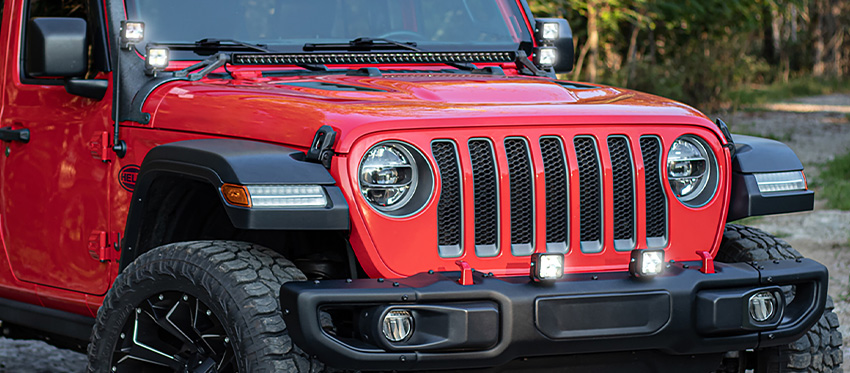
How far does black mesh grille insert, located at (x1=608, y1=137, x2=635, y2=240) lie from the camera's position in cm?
345

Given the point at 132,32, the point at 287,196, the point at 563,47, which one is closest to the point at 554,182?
Answer: the point at 287,196

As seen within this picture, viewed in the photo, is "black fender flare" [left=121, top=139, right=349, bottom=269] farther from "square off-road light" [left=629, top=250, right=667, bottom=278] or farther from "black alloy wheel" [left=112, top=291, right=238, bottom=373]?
"square off-road light" [left=629, top=250, right=667, bottom=278]

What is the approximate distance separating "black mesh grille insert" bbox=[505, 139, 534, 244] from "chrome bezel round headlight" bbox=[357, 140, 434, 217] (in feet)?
0.83

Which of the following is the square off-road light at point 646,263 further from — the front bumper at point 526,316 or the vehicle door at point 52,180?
the vehicle door at point 52,180

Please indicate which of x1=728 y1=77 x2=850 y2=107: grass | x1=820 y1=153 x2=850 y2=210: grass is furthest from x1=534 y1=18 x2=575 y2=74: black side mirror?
x1=728 y1=77 x2=850 y2=107: grass

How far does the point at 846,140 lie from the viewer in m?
16.3

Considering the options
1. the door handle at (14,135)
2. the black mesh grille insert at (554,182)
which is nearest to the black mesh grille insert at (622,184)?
the black mesh grille insert at (554,182)

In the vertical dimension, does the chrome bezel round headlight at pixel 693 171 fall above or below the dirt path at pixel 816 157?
above

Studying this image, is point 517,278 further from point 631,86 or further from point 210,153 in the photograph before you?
point 631,86

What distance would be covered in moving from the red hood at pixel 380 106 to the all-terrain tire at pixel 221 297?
0.37 metres

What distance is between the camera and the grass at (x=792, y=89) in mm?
22281

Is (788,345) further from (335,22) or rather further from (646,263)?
(335,22)

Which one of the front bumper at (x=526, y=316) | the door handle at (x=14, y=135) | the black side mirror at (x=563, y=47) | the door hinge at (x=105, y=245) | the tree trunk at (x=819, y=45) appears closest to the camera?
the front bumper at (x=526, y=316)

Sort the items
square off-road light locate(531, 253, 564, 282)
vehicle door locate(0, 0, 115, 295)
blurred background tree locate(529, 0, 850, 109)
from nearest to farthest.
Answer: square off-road light locate(531, 253, 564, 282) → vehicle door locate(0, 0, 115, 295) → blurred background tree locate(529, 0, 850, 109)
